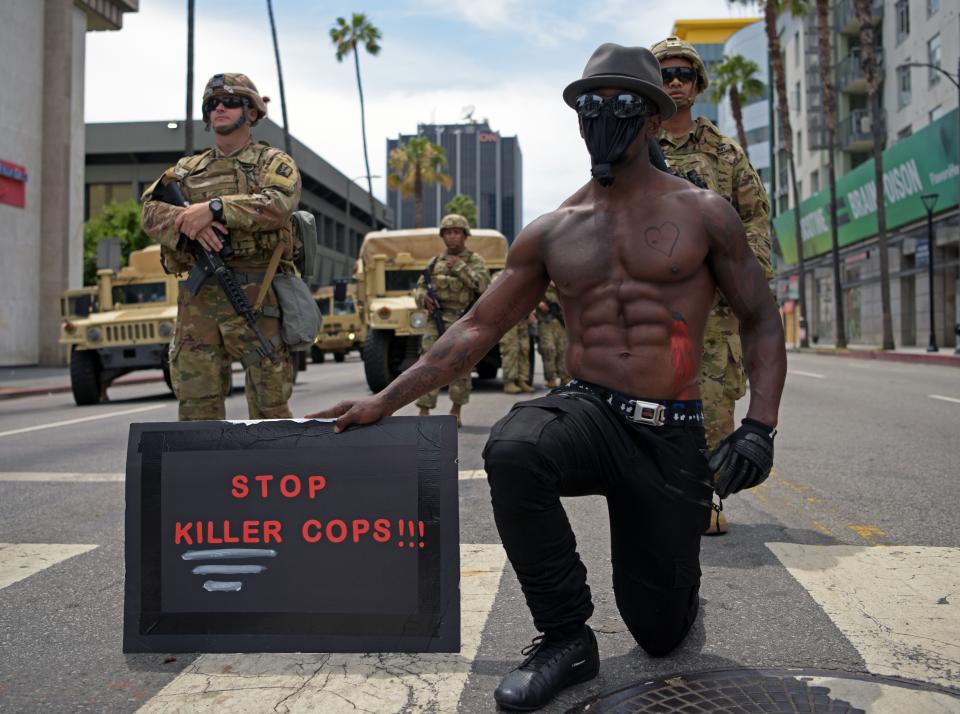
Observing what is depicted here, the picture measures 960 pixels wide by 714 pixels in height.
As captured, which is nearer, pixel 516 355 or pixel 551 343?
pixel 516 355

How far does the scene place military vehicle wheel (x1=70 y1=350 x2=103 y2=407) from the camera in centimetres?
1463

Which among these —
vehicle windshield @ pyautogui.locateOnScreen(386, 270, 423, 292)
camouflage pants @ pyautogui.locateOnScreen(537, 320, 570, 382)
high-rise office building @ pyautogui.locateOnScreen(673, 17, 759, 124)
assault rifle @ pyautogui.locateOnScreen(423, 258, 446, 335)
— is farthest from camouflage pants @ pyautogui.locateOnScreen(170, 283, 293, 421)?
high-rise office building @ pyautogui.locateOnScreen(673, 17, 759, 124)

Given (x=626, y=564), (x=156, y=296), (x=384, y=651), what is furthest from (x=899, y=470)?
(x=156, y=296)

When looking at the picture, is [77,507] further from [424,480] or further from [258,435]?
[424,480]

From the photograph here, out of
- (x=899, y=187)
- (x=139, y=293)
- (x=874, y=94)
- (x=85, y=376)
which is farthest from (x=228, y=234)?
(x=899, y=187)

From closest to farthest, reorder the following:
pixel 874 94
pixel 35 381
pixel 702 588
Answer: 1. pixel 702 588
2. pixel 35 381
3. pixel 874 94

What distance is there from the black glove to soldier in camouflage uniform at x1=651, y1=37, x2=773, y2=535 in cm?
181

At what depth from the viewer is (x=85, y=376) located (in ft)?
48.0

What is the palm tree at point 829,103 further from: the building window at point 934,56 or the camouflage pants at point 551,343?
the camouflage pants at point 551,343

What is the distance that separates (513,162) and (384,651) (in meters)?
191

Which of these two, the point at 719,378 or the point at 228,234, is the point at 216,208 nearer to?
the point at 228,234

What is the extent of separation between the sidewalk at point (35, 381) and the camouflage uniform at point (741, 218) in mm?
15840

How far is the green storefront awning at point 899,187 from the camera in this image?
91.2 ft

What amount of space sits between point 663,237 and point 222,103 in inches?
105
